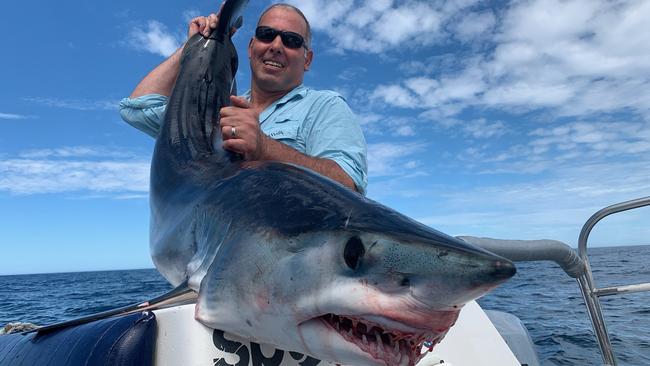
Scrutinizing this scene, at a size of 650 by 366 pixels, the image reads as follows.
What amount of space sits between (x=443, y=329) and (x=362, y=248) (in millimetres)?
239

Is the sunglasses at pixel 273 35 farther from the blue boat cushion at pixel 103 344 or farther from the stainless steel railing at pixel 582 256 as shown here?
the blue boat cushion at pixel 103 344

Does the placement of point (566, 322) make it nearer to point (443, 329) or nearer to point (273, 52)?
point (273, 52)

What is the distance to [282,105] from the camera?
9.25ft

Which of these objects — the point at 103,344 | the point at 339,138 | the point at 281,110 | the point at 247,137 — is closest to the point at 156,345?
the point at 103,344

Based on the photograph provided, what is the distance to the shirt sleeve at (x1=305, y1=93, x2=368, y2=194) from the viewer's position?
227 centimetres

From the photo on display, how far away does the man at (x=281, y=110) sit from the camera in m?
1.92

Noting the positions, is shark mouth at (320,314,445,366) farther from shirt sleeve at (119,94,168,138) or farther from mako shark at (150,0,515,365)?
shirt sleeve at (119,94,168,138)

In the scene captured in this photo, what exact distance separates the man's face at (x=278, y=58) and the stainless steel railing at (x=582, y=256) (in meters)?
1.44

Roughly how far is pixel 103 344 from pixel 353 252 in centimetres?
76

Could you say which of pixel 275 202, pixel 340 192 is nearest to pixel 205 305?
pixel 275 202

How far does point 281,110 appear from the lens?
109 inches

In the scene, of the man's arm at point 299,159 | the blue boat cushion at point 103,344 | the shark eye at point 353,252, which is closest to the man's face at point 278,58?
the man's arm at point 299,159

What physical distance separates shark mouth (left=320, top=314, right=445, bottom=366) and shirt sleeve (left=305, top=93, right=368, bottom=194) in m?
1.16

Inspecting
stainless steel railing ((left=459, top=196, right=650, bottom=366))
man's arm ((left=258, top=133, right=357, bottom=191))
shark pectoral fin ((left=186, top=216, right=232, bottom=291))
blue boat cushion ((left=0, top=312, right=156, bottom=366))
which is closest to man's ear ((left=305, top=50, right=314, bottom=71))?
man's arm ((left=258, top=133, right=357, bottom=191))
